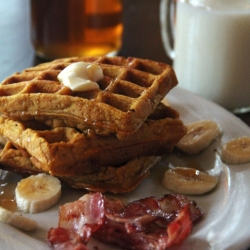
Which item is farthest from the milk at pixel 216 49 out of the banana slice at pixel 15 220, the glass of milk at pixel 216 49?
the banana slice at pixel 15 220

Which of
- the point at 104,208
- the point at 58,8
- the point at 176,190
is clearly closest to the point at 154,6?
the point at 58,8

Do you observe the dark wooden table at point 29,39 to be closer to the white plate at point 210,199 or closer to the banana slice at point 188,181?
the white plate at point 210,199

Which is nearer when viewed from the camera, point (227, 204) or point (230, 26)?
point (227, 204)

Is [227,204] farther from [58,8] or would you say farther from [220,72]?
[58,8]

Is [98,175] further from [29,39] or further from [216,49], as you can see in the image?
[29,39]

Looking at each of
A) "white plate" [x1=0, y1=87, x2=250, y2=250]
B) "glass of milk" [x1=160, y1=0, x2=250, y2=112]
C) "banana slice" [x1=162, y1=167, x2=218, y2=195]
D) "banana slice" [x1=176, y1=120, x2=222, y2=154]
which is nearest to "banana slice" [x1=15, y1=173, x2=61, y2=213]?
"white plate" [x1=0, y1=87, x2=250, y2=250]

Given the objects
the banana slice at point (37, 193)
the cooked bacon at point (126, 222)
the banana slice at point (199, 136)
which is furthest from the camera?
the banana slice at point (199, 136)

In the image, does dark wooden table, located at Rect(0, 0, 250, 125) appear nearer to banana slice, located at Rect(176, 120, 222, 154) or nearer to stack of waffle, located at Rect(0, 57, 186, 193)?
banana slice, located at Rect(176, 120, 222, 154)
